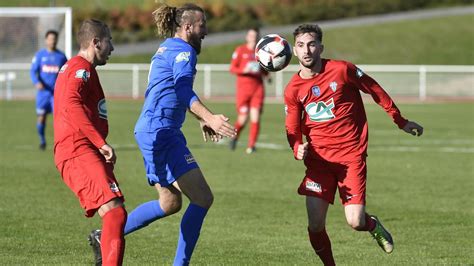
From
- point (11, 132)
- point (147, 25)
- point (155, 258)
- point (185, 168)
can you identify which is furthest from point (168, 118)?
point (147, 25)

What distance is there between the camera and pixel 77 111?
7.02 m

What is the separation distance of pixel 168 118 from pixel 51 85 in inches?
500

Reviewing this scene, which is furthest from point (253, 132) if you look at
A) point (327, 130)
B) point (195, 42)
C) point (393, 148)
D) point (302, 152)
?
point (302, 152)

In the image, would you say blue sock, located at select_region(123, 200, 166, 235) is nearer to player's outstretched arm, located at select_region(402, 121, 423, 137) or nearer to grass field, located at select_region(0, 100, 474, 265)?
grass field, located at select_region(0, 100, 474, 265)

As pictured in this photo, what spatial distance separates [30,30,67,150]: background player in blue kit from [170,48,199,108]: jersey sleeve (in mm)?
12604

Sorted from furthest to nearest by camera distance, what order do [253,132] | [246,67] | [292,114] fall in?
1. [246,67]
2. [253,132]
3. [292,114]

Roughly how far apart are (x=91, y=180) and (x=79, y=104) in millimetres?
543

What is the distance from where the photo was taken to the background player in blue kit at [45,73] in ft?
64.8

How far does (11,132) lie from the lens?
24.0 meters

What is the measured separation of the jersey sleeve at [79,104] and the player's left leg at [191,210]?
3.16 feet

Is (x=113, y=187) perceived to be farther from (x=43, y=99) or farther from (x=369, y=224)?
(x=43, y=99)

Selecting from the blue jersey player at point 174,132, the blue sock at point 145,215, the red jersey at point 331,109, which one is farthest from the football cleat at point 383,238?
the blue sock at point 145,215

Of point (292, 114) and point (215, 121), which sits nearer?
point (215, 121)

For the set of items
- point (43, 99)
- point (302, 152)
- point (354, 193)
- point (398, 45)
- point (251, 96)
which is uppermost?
point (302, 152)
